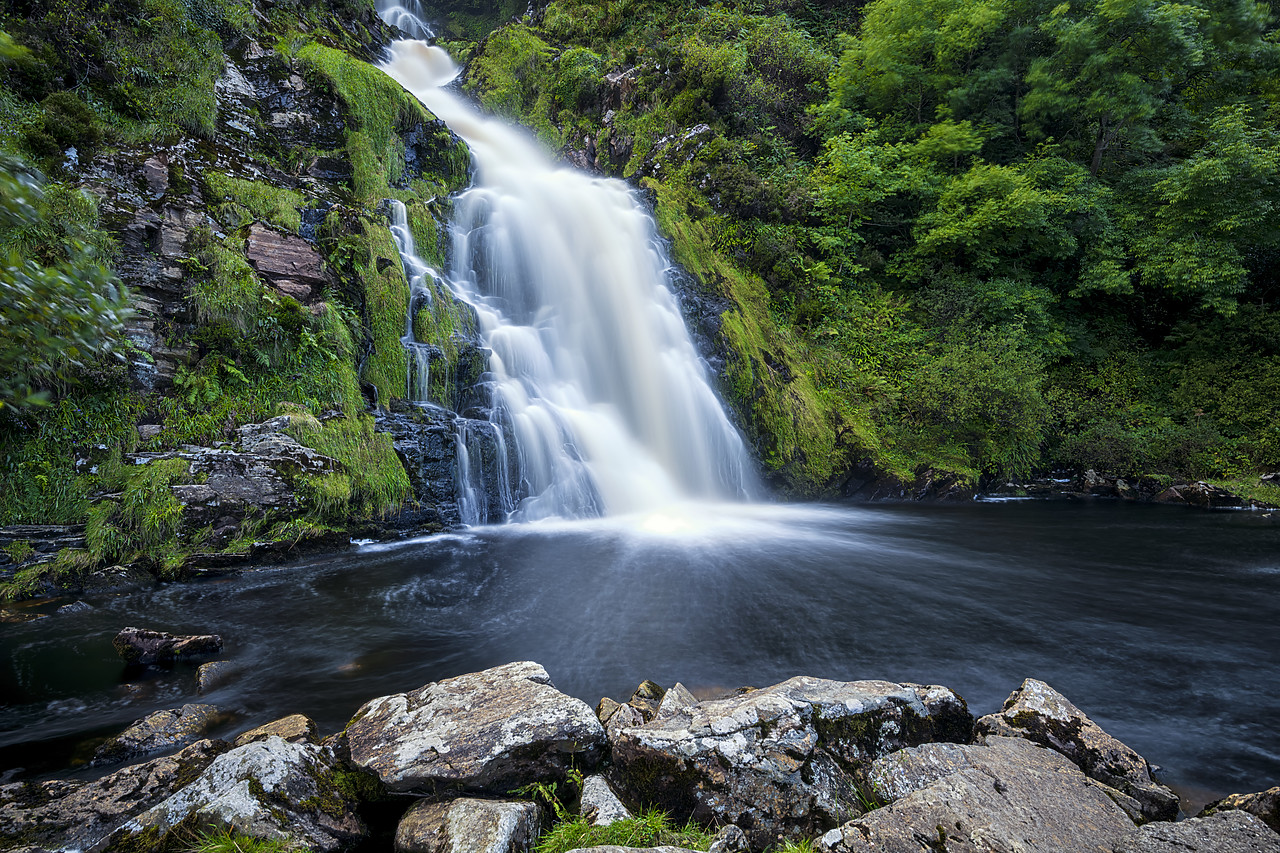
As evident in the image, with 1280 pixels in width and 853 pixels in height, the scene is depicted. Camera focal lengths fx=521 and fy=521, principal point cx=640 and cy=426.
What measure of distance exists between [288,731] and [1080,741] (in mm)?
5172

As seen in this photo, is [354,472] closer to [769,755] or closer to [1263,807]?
[769,755]

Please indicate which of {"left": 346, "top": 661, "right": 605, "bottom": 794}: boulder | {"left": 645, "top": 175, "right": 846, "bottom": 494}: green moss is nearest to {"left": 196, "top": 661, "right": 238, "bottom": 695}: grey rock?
{"left": 346, "top": 661, "right": 605, "bottom": 794}: boulder

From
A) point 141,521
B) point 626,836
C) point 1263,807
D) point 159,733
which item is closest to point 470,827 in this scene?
point 626,836

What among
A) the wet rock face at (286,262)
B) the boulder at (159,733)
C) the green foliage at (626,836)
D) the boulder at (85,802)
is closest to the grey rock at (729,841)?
the green foliage at (626,836)

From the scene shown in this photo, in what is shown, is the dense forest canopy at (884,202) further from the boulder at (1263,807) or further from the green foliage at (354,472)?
the boulder at (1263,807)

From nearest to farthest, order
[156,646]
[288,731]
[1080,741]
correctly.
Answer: [1080,741]
[288,731]
[156,646]

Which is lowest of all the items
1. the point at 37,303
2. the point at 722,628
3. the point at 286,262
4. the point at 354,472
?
the point at 722,628

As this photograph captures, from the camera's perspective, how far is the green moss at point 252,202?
8930mm

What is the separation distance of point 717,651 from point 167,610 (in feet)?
20.6

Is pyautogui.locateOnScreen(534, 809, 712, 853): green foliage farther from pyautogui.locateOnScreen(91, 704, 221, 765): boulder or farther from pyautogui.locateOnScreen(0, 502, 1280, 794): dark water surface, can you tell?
pyautogui.locateOnScreen(91, 704, 221, 765): boulder

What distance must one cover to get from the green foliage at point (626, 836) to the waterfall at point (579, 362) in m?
7.41

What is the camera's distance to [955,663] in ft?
16.5

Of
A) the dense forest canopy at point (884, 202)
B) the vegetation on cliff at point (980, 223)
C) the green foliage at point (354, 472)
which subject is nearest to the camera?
the green foliage at point (354, 472)

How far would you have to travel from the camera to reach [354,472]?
8102mm
